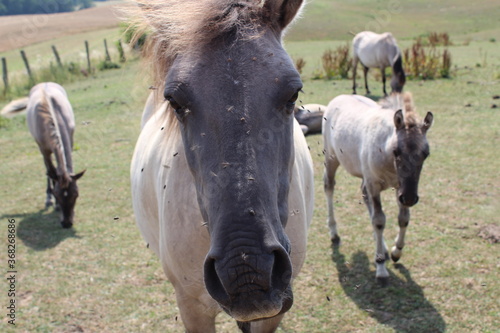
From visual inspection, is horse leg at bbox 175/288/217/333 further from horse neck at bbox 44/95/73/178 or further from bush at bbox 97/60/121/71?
bush at bbox 97/60/121/71

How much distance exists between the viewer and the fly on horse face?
658 cm

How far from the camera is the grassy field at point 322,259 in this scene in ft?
13.6

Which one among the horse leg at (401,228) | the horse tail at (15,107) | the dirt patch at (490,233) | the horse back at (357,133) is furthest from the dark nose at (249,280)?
the horse tail at (15,107)

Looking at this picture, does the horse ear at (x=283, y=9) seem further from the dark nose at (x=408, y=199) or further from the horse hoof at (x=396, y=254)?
the horse hoof at (x=396, y=254)

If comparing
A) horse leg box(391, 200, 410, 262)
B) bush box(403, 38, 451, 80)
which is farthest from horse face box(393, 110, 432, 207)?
bush box(403, 38, 451, 80)

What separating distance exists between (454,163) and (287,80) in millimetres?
7193

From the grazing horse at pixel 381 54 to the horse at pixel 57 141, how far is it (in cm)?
972

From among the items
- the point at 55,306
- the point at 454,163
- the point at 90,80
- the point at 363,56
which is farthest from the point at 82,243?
the point at 90,80

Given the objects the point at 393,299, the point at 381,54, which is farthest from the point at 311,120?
the point at 393,299

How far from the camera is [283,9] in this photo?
1.90 m

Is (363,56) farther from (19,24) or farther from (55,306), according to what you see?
(19,24)

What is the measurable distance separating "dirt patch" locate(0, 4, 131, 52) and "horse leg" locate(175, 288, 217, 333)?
113ft

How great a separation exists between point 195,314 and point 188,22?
1582mm

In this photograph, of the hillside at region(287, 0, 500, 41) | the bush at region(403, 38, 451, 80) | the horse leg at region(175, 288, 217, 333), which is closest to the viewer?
the horse leg at region(175, 288, 217, 333)
